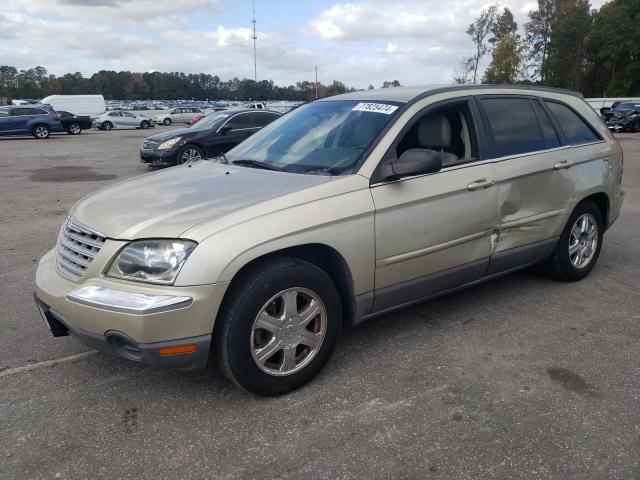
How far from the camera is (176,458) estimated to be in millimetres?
2516

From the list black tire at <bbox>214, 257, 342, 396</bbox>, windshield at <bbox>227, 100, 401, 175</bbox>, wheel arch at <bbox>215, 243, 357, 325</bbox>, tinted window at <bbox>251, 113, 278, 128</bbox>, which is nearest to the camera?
black tire at <bbox>214, 257, 342, 396</bbox>

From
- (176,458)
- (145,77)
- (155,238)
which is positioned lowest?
(176,458)

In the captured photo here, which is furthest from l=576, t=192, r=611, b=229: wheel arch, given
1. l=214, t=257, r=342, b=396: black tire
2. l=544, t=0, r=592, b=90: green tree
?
l=544, t=0, r=592, b=90: green tree

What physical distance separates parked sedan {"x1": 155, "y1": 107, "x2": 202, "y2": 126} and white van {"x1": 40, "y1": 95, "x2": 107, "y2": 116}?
4.67 meters

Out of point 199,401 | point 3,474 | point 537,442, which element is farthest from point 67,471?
point 537,442

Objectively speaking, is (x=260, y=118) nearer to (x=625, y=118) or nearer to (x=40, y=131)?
(x=40, y=131)

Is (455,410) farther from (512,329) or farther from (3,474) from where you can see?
(3,474)

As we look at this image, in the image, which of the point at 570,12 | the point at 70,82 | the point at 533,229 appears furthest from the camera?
the point at 70,82

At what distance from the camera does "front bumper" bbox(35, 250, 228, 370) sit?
2566mm

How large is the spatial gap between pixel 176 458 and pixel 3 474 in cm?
75

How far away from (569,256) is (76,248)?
Result: 3.90 meters

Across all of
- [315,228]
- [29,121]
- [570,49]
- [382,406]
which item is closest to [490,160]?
[315,228]

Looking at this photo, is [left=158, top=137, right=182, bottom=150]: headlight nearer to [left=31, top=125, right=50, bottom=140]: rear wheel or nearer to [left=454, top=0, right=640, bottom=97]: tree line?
[left=31, top=125, right=50, bottom=140]: rear wheel

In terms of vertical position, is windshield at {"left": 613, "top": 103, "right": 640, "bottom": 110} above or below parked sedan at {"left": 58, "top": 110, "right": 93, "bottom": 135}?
above
